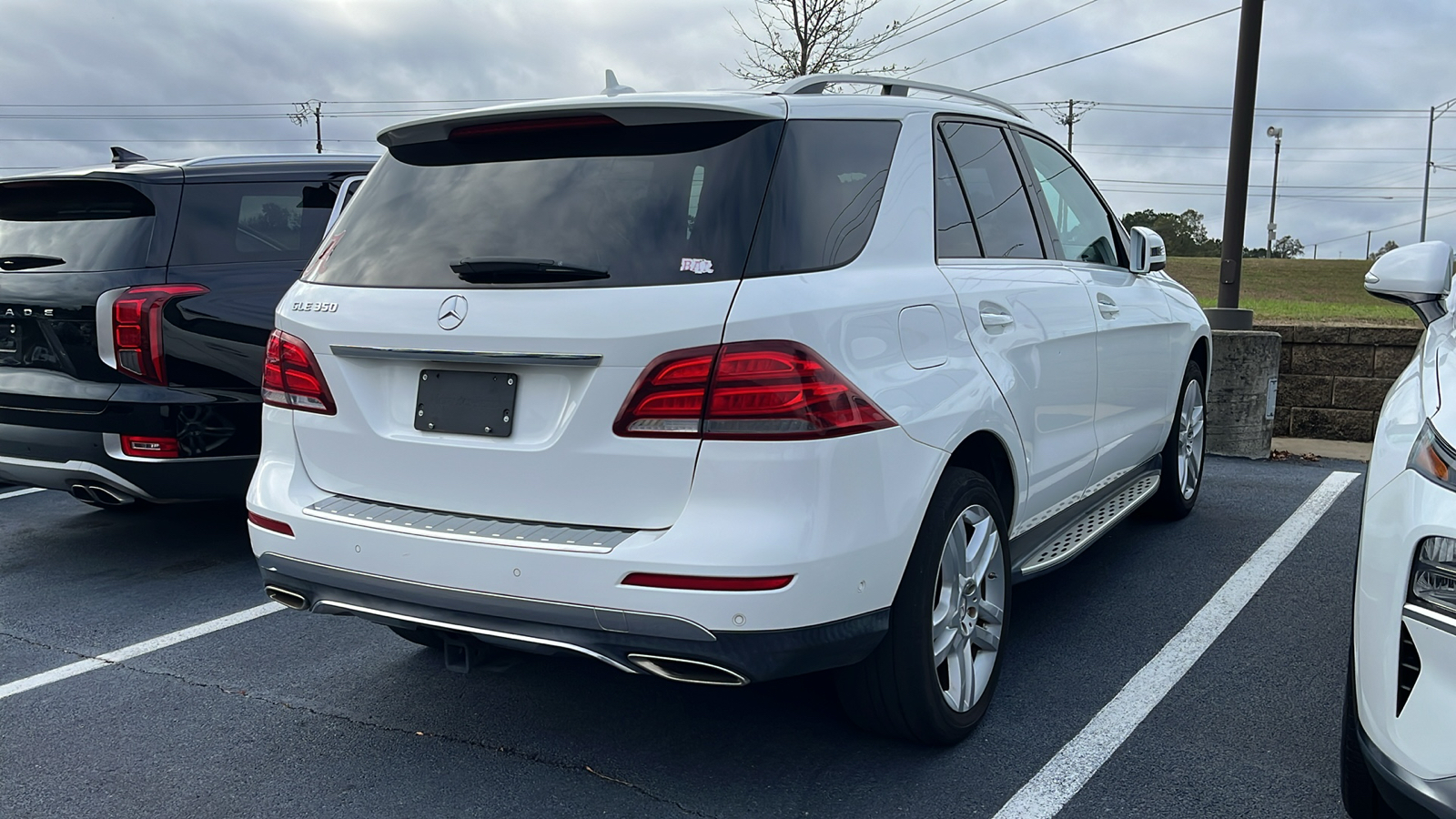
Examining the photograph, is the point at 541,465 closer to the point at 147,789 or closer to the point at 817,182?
the point at 817,182

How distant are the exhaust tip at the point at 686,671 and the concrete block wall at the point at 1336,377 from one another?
22.9 feet

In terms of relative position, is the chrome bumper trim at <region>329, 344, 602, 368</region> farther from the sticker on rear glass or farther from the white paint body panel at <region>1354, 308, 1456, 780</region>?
the white paint body panel at <region>1354, 308, 1456, 780</region>

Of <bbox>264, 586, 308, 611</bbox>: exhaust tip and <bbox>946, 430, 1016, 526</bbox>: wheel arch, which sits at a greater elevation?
<bbox>946, 430, 1016, 526</bbox>: wheel arch

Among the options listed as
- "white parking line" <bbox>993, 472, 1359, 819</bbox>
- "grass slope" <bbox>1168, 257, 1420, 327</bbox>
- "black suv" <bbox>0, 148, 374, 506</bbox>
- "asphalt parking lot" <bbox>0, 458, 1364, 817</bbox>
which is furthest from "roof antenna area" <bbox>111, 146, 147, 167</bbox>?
"grass slope" <bbox>1168, 257, 1420, 327</bbox>

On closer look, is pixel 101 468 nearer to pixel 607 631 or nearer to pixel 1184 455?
pixel 607 631

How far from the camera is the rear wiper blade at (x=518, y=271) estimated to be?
2.65 m

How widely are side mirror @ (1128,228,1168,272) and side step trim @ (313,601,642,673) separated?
3161 mm

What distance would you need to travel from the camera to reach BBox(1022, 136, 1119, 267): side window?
4207mm

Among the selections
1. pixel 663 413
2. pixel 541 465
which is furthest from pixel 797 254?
pixel 541 465

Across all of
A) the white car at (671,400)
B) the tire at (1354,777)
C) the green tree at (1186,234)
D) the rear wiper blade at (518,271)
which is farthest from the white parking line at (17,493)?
the green tree at (1186,234)

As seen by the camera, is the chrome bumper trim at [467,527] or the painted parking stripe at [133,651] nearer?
the chrome bumper trim at [467,527]

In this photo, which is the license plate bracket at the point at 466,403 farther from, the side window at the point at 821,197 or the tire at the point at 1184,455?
the tire at the point at 1184,455

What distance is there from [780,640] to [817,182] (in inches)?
43.8

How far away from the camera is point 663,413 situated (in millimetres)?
2506
